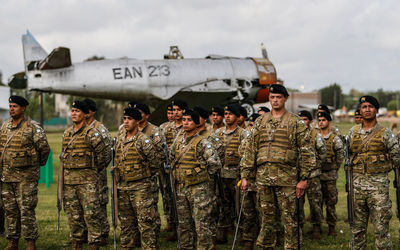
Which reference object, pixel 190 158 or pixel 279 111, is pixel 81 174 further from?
pixel 279 111

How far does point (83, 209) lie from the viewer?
5871 millimetres

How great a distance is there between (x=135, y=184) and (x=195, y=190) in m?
0.78

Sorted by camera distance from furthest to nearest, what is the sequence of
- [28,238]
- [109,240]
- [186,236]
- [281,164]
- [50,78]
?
[50,78]
[109,240]
[28,238]
[186,236]
[281,164]

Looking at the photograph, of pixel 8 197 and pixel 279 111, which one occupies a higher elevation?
pixel 279 111

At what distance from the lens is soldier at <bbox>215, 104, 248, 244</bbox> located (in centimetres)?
694

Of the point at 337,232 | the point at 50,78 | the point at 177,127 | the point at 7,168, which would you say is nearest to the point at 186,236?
the point at 177,127

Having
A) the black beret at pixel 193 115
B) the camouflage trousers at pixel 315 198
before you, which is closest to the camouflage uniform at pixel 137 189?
the black beret at pixel 193 115

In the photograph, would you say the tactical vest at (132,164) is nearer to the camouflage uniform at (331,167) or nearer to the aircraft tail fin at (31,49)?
the camouflage uniform at (331,167)

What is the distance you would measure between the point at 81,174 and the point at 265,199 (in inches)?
99.6

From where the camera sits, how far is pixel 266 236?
513cm

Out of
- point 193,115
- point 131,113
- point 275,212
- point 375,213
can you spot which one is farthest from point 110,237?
point 375,213

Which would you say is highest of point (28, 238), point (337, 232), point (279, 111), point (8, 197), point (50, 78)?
point (50, 78)

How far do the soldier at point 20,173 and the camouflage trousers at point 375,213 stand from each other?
14.4 feet

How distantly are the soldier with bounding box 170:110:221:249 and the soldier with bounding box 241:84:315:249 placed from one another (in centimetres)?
62
